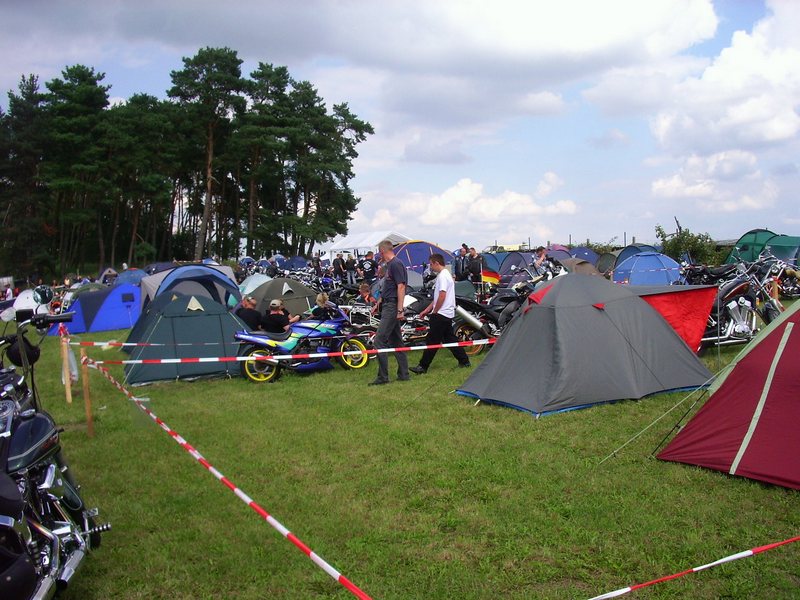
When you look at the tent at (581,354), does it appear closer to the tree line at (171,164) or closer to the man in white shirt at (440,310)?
the man in white shirt at (440,310)

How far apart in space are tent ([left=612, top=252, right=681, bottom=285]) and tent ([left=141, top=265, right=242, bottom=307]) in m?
9.67

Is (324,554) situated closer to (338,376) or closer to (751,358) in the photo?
(751,358)

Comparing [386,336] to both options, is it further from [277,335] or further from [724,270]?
[724,270]

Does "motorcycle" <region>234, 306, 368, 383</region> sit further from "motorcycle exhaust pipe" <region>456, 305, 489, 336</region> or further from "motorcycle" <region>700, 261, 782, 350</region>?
"motorcycle" <region>700, 261, 782, 350</region>

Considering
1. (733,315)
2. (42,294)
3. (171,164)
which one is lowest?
(733,315)

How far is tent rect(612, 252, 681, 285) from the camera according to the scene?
642 inches

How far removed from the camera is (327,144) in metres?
41.7

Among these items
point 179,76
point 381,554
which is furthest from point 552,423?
point 179,76

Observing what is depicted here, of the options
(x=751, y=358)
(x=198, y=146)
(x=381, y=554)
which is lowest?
(x=381, y=554)

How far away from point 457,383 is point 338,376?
1.97 m

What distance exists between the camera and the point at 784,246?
1934 cm

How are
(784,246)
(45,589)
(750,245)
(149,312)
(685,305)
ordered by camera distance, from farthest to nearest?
1. (750,245)
2. (784,246)
3. (149,312)
4. (685,305)
5. (45,589)

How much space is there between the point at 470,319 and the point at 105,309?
11164mm

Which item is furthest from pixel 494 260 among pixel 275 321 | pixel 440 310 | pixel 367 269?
pixel 440 310
